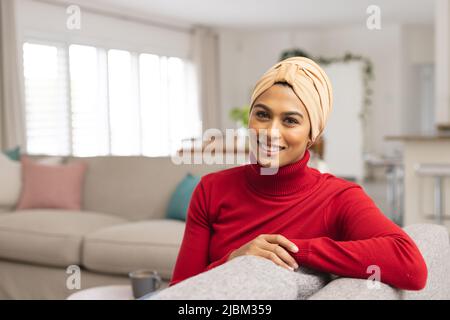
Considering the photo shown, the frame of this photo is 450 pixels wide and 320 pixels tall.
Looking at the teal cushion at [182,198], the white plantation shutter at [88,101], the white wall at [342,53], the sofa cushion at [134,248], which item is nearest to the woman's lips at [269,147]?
the sofa cushion at [134,248]

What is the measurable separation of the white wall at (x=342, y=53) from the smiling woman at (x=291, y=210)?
31.1 feet

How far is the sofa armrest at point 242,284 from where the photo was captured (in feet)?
2.33

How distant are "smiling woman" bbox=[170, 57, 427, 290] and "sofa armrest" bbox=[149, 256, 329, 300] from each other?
94 millimetres

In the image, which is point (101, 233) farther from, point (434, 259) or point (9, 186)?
point (434, 259)

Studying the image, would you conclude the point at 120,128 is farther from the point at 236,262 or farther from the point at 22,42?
the point at 236,262

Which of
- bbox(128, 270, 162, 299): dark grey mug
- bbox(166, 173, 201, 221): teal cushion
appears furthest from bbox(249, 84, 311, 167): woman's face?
bbox(166, 173, 201, 221): teal cushion

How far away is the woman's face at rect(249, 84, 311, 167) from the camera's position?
3.50 ft

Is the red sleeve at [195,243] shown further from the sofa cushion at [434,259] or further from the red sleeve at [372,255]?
the sofa cushion at [434,259]

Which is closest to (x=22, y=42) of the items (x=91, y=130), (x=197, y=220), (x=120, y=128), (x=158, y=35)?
(x=91, y=130)

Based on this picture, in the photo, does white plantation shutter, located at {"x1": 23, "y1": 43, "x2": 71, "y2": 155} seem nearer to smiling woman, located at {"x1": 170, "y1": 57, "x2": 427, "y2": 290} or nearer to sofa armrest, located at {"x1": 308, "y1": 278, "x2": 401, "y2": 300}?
smiling woman, located at {"x1": 170, "y1": 57, "x2": 427, "y2": 290}

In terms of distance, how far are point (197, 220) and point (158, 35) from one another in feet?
27.6

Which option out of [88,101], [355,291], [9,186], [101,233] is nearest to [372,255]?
[355,291]

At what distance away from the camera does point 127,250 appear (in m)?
2.92

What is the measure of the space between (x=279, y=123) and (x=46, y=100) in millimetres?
6650
